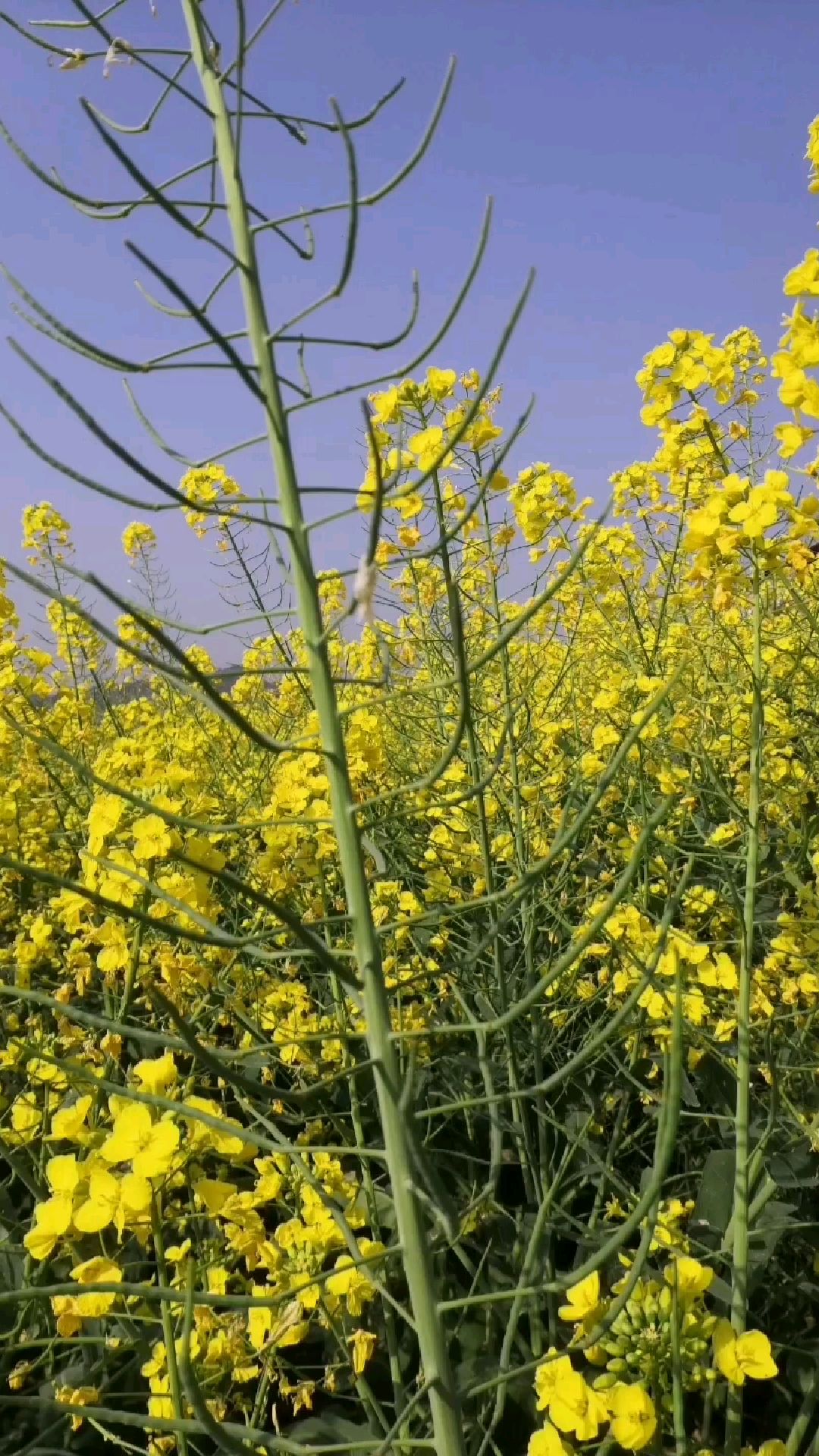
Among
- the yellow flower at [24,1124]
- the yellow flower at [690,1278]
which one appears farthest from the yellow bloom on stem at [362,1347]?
the yellow flower at [24,1124]

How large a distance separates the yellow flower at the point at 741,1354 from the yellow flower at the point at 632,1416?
5.6 inches

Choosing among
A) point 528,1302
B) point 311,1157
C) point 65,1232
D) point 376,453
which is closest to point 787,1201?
point 528,1302

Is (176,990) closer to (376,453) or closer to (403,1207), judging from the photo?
(403,1207)

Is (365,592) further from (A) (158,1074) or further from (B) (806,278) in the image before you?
(B) (806,278)

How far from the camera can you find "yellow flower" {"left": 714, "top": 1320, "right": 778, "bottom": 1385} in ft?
4.19

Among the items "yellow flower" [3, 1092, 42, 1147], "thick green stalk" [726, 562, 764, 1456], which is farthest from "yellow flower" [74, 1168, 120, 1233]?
"thick green stalk" [726, 562, 764, 1456]

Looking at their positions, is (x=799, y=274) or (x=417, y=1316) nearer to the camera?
(x=417, y=1316)

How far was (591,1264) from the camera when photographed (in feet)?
2.43

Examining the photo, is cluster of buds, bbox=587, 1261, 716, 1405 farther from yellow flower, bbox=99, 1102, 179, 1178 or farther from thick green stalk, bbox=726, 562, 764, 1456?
yellow flower, bbox=99, 1102, 179, 1178

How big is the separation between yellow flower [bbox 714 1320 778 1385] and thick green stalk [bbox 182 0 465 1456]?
62 cm

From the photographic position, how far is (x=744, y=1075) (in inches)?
66.3

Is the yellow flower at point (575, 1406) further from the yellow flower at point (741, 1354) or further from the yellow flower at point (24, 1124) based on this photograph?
the yellow flower at point (24, 1124)

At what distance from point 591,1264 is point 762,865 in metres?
2.62

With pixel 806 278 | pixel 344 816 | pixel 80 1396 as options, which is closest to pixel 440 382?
pixel 806 278
